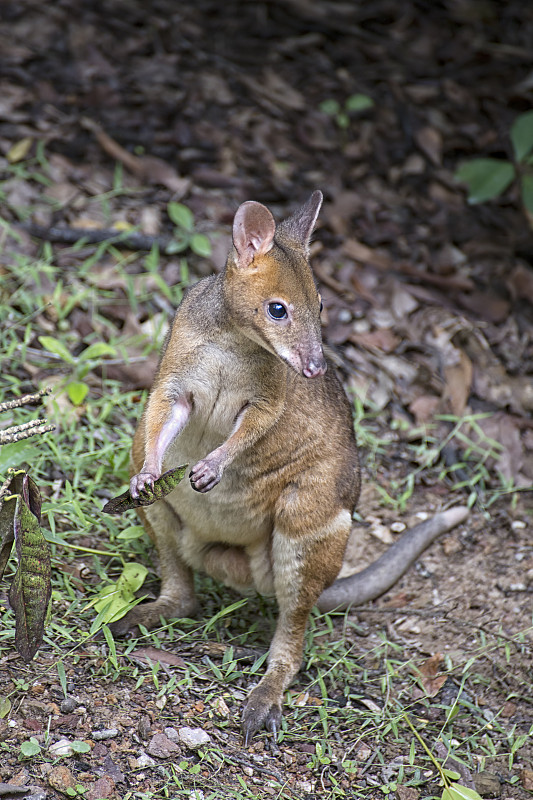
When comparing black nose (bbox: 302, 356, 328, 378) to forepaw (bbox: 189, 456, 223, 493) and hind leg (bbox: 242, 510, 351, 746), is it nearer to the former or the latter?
forepaw (bbox: 189, 456, 223, 493)

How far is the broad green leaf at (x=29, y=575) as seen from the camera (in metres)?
2.66

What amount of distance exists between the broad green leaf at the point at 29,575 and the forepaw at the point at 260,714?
102cm

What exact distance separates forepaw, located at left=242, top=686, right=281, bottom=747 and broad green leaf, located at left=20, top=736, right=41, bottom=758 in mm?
813

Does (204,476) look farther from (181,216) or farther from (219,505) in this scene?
(181,216)

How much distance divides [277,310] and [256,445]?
0.63 metres

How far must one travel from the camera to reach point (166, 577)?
3965 millimetres

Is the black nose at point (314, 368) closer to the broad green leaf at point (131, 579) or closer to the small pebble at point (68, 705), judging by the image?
the broad green leaf at point (131, 579)

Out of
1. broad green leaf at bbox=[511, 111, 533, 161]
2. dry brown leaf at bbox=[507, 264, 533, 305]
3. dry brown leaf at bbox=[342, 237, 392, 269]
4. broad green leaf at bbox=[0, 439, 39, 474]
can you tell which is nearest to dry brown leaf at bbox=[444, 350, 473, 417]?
dry brown leaf at bbox=[507, 264, 533, 305]

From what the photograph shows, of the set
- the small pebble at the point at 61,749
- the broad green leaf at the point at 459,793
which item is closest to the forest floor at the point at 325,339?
the small pebble at the point at 61,749

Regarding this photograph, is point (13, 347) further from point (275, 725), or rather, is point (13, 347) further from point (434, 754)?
point (434, 754)

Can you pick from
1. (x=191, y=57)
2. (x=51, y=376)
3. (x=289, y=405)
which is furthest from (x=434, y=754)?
(x=191, y=57)

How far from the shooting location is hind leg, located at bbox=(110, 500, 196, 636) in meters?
3.83

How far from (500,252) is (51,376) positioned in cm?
374

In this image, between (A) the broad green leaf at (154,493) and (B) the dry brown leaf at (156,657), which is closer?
(A) the broad green leaf at (154,493)
